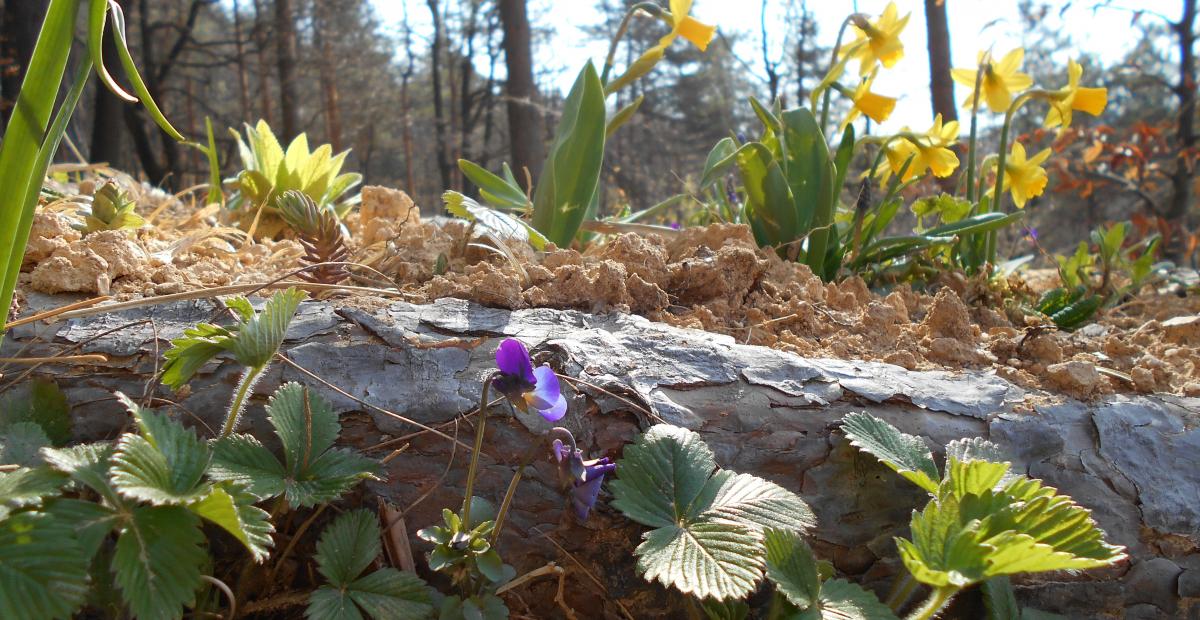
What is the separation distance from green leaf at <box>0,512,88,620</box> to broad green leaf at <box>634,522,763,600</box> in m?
0.49

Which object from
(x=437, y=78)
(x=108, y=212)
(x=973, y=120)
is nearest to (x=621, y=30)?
(x=973, y=120)

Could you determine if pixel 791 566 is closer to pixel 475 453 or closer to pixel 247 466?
pixel 475 453

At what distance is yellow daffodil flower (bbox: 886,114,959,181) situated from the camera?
189 centimetres

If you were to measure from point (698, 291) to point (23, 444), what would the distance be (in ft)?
3.31

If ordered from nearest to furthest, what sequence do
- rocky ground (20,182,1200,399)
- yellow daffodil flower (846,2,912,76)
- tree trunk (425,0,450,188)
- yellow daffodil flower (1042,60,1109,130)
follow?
rocky ground (20,182,1200,399) < yellow daffodil flower (846,2,912,76) < yellow daffodil flower (1042,60,1109,130) < tree trunk (425,0,450,188)

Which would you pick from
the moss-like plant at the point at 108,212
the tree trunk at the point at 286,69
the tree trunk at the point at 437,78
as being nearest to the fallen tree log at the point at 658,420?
the moss-like plant at the point at 108,212

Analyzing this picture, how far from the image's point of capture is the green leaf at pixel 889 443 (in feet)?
2.98

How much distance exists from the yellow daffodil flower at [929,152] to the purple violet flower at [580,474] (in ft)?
4.63

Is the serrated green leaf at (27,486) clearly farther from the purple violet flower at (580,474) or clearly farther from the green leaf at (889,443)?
the green leaf at (889,443)

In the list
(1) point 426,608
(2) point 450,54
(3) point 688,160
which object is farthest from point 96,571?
(3) point 688,160

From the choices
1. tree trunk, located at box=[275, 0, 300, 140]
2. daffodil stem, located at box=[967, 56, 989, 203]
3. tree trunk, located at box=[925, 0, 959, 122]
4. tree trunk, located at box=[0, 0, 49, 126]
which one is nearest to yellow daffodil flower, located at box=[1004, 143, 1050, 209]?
daffodil stem, located at box=[967, 56, 989, 203]

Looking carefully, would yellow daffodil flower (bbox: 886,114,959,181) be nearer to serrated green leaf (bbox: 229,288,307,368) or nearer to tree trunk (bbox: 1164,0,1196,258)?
serrated green leaf (bbox: 229,288,307,368)

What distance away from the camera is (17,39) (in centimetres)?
484

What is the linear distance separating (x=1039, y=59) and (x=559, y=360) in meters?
26.4
